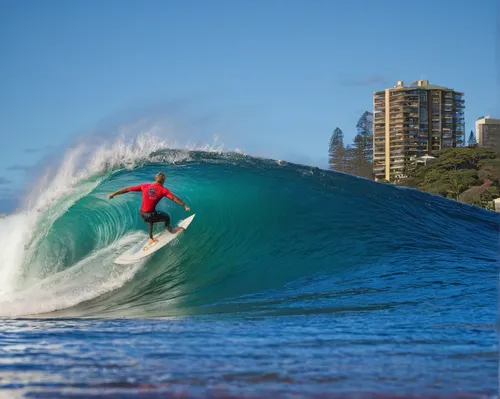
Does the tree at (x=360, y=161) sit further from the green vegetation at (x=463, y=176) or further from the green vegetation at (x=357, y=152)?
the green vegetation at (x=463, y=176)

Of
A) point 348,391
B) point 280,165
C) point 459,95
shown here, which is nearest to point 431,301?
point 348,391

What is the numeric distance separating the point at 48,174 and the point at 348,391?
9.98 metres

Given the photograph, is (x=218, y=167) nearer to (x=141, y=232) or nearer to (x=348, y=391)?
(x=141, y=232)

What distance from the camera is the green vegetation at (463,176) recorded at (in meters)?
76.6

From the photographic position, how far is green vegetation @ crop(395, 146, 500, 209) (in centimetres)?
7662

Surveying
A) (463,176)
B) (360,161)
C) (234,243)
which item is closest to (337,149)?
(360,161)

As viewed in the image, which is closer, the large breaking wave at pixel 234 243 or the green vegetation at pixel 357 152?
the large breaking wave at pixel 234 243

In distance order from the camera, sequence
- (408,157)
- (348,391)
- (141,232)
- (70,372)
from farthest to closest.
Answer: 1. (408,157)
2. (141,232)
3. (70,372)
4. (348,391)

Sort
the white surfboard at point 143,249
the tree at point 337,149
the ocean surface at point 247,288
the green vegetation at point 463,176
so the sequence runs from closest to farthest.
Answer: the ocean surface at point 247,288
the white surfboard at point 143,249
the green vegetation at point 463,176
the tree at point 337,149

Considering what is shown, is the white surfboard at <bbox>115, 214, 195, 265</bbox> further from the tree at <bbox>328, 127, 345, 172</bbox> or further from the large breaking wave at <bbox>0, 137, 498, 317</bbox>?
the tree at <bbox>328, 127, 345, 172</bbox>

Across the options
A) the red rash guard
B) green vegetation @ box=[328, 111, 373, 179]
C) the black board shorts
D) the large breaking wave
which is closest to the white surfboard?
the large breaking wave

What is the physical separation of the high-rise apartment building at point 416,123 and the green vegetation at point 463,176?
2550 cm

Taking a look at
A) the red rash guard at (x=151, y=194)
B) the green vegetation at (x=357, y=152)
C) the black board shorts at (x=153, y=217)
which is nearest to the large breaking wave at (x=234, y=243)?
the black board shorts at (x=153, y=217)

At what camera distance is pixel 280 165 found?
14.3m
